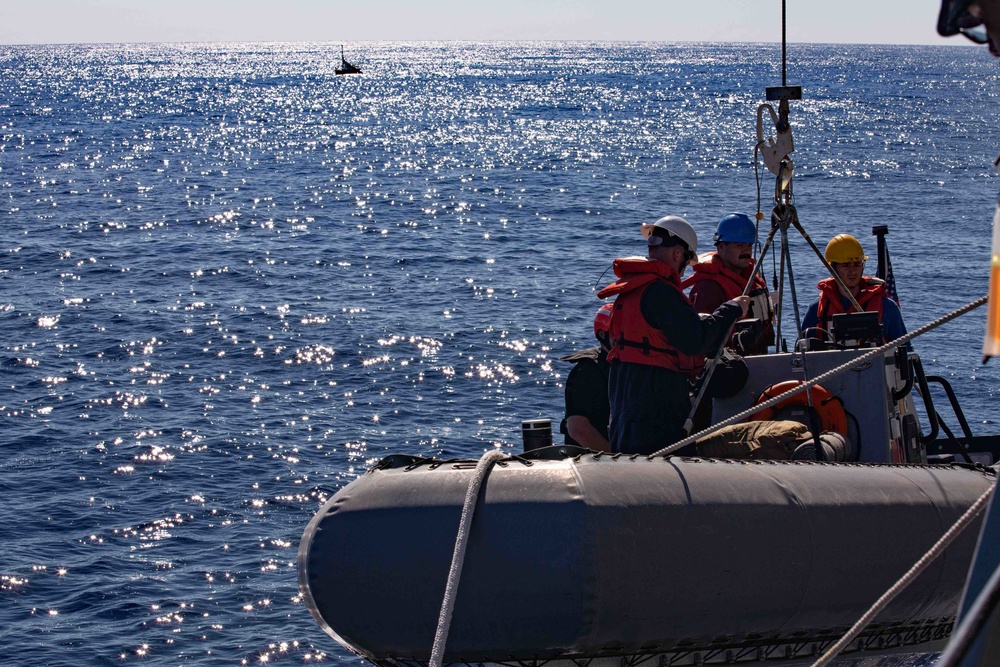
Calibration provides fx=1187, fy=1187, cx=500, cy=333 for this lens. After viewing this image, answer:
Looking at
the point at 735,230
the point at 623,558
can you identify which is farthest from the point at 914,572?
the point at 735,230

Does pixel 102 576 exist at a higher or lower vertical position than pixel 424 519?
lower

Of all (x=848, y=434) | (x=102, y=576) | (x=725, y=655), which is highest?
(x=848, y=434)

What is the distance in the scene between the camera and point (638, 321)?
5461mm

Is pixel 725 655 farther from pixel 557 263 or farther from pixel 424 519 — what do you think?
pixel 557 263

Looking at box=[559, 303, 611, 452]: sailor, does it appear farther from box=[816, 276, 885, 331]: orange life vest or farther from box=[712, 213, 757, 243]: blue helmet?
box=[816, 276, 885, 331]: orange life vest

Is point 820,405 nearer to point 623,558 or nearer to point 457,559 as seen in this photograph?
point 623,558

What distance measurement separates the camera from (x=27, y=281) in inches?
769

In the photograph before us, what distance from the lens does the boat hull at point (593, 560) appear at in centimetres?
420

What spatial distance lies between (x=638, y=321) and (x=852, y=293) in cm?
247

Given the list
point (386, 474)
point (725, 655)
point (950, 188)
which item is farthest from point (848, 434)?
point (950, 188)

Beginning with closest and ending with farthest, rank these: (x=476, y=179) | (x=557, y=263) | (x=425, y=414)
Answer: (x=425, y=414), (x=557, y=263), (x=476, y=179)

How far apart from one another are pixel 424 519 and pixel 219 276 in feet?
54.3

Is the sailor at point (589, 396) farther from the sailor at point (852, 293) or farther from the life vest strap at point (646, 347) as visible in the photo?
the sailor at point (852, 293)

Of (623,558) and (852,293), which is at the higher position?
(852,293)
